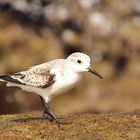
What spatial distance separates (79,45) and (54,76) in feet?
85.5

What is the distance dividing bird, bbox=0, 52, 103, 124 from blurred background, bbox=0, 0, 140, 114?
1855cm

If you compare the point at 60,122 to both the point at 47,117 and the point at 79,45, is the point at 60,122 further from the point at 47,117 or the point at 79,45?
the point at 79,45

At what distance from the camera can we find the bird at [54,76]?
634 inches

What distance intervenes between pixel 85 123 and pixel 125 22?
2833cm

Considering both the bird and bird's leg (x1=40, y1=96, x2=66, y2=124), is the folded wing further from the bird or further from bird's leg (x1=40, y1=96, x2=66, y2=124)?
bird's leg (x1=40, y1=96, x2=66, y2=124)

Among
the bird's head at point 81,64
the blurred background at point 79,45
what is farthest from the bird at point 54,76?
the blurred background at point 79,45

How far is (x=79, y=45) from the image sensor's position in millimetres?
42219

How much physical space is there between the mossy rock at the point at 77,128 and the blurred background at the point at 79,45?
17.4 meters

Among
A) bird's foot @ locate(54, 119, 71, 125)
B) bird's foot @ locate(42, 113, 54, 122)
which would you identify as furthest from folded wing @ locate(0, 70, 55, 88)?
bird's foot @ locate(42, 113, 54, 122)

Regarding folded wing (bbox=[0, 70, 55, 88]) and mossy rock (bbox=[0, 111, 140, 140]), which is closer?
mossy rock (bbox=[0, 111, 140, 140])

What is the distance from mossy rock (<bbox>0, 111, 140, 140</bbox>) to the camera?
51.9ft

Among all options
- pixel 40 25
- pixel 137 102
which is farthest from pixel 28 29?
pixel 137 102

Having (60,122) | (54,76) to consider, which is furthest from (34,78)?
(60,122)

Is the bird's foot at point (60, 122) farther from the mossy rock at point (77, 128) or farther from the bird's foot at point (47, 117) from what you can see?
the bird's foot at point (47, 117)
